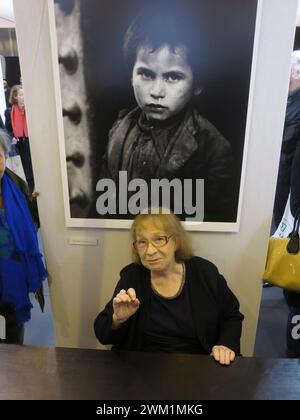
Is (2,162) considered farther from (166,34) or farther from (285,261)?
(285,261)

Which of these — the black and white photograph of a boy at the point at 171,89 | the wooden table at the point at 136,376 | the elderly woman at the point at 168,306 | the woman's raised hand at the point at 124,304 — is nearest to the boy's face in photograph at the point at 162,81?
the black and white photograph of a boy at the point at 171,89

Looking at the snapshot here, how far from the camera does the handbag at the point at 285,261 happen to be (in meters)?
1.46

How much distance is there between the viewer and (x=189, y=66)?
4.24 ft

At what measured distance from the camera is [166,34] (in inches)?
49.5

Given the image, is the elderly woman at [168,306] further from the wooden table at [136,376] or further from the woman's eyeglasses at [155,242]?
the wooden table at [136,376]

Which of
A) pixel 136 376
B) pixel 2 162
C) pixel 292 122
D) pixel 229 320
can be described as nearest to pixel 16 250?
pixel 2 162

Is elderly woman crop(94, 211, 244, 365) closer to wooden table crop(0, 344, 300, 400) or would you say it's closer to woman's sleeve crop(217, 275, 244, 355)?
woman's sleeve crop(217, 275, 244, 355)

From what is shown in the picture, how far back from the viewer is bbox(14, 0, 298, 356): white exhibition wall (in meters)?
1.28

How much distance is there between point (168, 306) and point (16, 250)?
0.74 metres

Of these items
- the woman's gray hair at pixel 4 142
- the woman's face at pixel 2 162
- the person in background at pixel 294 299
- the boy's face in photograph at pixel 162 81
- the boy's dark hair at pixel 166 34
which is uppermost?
the boy's dark hair at pixel 166 34

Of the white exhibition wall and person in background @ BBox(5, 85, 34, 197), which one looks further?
person in background @ BBox(5, 85, 34, 197)

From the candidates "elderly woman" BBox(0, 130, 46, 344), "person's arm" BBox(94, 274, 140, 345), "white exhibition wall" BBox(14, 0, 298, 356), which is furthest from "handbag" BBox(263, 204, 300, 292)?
"elderly woman" BBox(0, 130, 46, 344)

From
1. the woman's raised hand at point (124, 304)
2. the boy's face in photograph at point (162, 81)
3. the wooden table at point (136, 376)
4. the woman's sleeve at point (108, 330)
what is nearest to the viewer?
the wooden table at point (136, 376)

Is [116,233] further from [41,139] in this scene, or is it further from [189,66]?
[189,66]
